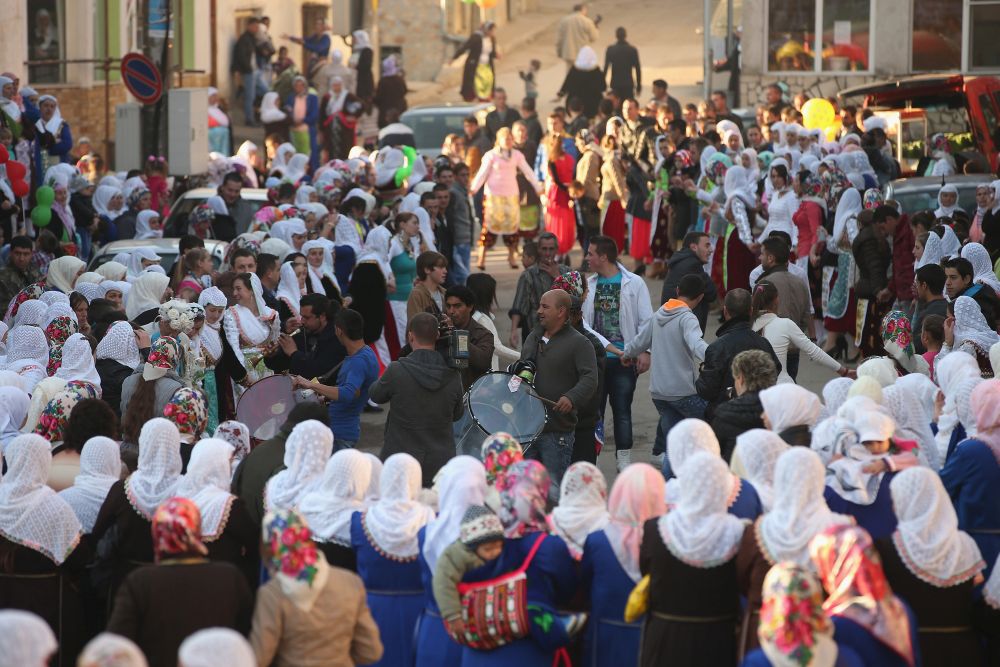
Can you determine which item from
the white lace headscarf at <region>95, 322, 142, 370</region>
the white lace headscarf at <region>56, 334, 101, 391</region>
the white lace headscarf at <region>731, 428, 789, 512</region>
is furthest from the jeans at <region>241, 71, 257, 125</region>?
the white lace headscarf at <region>731, 428, 789, 512</region>

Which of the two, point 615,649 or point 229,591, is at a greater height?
point 229,591

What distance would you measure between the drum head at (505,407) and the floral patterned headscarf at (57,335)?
2.71 metres

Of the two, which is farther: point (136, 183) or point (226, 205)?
point (136, 183)

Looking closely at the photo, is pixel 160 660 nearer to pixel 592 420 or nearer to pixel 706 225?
pixel 592 420

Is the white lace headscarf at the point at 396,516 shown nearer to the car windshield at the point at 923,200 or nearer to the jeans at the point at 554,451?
the jeans at the point at 554,451

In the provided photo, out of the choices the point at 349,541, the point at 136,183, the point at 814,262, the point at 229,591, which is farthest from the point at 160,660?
the point at 136,183

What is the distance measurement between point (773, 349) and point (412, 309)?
285 cm

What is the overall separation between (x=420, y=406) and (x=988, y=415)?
3.23m

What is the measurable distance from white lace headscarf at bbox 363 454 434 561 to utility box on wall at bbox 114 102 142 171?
16547 millimetres

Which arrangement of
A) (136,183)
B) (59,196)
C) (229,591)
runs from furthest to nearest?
(136,183) → (59,196) → (229,591)

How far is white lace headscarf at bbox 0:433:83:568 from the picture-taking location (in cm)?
741

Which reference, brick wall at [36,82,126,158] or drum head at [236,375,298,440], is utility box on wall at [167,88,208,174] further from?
drum head at [236,375,298,440]

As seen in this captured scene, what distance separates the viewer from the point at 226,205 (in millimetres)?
17922

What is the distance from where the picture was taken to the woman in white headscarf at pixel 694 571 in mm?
6629
